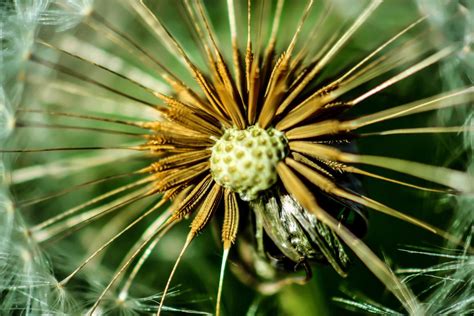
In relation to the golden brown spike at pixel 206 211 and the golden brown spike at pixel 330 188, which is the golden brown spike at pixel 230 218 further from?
the golden brown spike at pixel 330 188

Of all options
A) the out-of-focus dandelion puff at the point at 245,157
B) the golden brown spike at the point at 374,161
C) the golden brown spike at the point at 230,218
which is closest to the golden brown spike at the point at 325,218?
the out-of-focus dandelion puff at the point at 245,157

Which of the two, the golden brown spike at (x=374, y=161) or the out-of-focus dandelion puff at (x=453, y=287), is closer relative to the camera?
the golden brown spike at (x=374, y=161)

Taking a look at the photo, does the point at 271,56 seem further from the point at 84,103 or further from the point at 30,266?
the point at 84,103

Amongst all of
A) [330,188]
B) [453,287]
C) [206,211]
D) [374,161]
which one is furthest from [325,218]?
[453,287]

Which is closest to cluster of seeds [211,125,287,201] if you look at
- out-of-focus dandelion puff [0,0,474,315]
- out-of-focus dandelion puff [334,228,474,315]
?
out-of-focus dandelion puff [0,0,474,315]

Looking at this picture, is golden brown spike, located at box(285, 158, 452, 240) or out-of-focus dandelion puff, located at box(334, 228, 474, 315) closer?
golden brown spike, located at box(285, 158, 452, 240)

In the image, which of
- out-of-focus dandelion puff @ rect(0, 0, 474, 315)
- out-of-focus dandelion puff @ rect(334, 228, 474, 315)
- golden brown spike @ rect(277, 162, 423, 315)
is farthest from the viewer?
out-of-focus dandelion puff @ rect(334, 228, 474, 315)

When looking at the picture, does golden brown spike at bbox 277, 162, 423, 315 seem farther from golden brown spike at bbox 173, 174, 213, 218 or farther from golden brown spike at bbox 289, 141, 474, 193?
golden brown spike at bbox 173, 174, 213, 218

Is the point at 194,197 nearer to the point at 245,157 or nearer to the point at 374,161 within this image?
the point at 245,157
